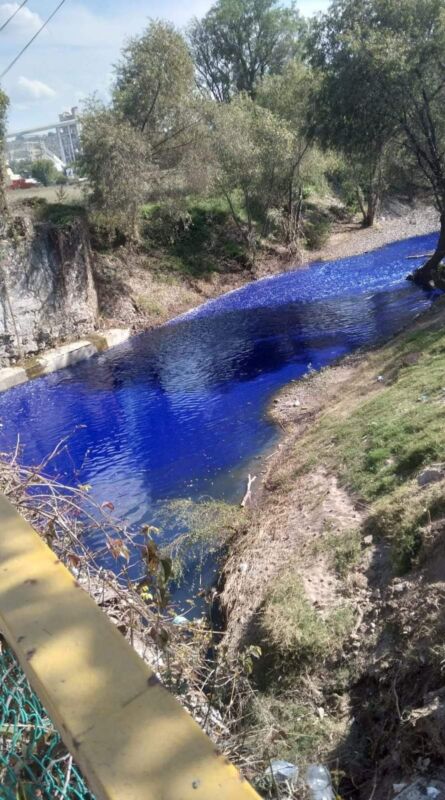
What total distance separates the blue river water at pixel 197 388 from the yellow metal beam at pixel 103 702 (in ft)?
27.2

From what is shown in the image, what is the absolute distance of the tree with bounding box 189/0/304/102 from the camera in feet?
163

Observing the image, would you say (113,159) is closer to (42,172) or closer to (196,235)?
(196,235)

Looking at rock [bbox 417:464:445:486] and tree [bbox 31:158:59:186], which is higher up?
tree [bbox 31:158:59:186]

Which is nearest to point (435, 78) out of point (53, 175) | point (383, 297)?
point (383, 297)

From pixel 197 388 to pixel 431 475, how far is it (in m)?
11.0

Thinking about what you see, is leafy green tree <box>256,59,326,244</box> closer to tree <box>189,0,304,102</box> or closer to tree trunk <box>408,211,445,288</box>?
tree trunk <box>408,211,445,288</box>

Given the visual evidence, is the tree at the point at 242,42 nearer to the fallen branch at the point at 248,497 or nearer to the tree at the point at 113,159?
the tree at the point at 113,159

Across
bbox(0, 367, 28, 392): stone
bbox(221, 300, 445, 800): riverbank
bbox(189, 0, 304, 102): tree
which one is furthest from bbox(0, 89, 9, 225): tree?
bbox(189, 0, 304, 102): tree

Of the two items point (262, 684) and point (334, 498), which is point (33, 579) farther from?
point (334, 498)

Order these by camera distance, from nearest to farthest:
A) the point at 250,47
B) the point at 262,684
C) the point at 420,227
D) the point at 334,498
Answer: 1. the point at 262,684
2. the point at 334,498
3. the point at 420,227
4. the point at 250,47

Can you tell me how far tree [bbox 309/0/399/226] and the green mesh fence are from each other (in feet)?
65.9

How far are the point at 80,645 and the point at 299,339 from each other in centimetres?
1948

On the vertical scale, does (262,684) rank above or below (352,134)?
below

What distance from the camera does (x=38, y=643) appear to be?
136 cm
